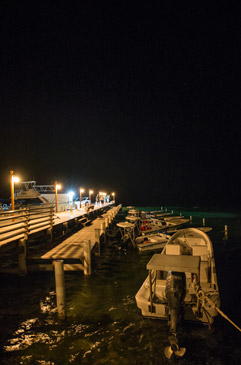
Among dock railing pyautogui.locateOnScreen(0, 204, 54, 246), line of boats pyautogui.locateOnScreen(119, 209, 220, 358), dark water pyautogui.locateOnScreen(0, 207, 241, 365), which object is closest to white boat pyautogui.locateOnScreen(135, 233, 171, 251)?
dark water pyautogui.locateOnScreen(0, 207, 241, 365)

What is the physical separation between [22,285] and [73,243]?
4404 mm

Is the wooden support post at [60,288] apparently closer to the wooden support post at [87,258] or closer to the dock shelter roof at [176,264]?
the dock shelter roof at [176,264]

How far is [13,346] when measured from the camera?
6566 mm

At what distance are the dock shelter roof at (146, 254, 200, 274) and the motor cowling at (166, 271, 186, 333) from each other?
0.36 meters

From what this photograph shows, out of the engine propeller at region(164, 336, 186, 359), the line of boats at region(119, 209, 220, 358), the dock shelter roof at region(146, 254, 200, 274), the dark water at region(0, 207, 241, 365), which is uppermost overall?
the dock shelter roof at region(146, 254, 200, 274)

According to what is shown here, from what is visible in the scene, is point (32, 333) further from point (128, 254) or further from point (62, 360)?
point (128, 254)

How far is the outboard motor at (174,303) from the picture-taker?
19.2 feet

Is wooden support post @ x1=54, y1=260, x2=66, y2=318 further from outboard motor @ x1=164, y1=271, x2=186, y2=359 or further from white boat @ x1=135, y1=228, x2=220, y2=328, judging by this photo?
outboard motor @ x1=164, y1=271, x2=186, y2=359

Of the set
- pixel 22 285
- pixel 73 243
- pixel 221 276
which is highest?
pixel 73 243

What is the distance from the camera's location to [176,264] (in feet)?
20.8

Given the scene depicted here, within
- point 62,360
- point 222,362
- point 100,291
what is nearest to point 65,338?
point 62,360

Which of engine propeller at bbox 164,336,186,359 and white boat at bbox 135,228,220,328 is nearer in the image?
engine propeller at bbox 164,336,186,359

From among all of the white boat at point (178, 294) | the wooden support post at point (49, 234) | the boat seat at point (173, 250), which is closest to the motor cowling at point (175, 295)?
the white boat at point (178, 294)

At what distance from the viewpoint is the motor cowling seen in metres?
6.02
